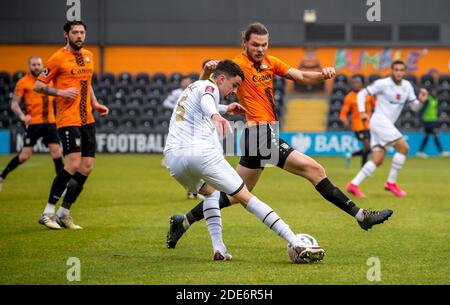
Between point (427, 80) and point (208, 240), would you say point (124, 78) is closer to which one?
point (427, 80)

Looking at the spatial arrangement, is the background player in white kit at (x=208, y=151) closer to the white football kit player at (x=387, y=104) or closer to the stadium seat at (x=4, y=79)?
the white football kit player at (x=387, y=104)

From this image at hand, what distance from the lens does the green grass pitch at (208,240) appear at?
27.7 ft

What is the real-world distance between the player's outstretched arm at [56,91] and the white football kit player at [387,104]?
6939mm

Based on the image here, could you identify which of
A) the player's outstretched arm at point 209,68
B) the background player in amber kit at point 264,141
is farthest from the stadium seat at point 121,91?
the player's outstretched arm at point 209,68

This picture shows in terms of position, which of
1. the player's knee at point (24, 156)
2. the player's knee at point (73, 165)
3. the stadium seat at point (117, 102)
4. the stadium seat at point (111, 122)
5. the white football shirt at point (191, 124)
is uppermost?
the white football shirt at point (191, 124)

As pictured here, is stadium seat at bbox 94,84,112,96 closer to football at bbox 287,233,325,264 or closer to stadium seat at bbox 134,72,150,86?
stadium seat at bbox 134,72,150,86

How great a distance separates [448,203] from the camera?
15.7 meters

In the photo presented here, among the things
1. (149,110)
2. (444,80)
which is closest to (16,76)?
(149,110)

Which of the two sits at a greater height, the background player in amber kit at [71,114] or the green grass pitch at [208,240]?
the background player in amber kit at [71,114]

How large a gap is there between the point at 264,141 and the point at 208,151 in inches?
52.5

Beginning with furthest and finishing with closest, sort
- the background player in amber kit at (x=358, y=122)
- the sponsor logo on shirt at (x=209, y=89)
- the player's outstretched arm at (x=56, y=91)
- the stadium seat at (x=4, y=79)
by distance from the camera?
the stadium seat at (x=4, y=79) < the background player in amber kit at (x=358, y=122) < the player's outstretched arm at (x=56, y=91) < the sponsor logo on shirt at (x=209, y=89)

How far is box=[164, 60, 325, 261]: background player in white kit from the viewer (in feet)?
29.3
